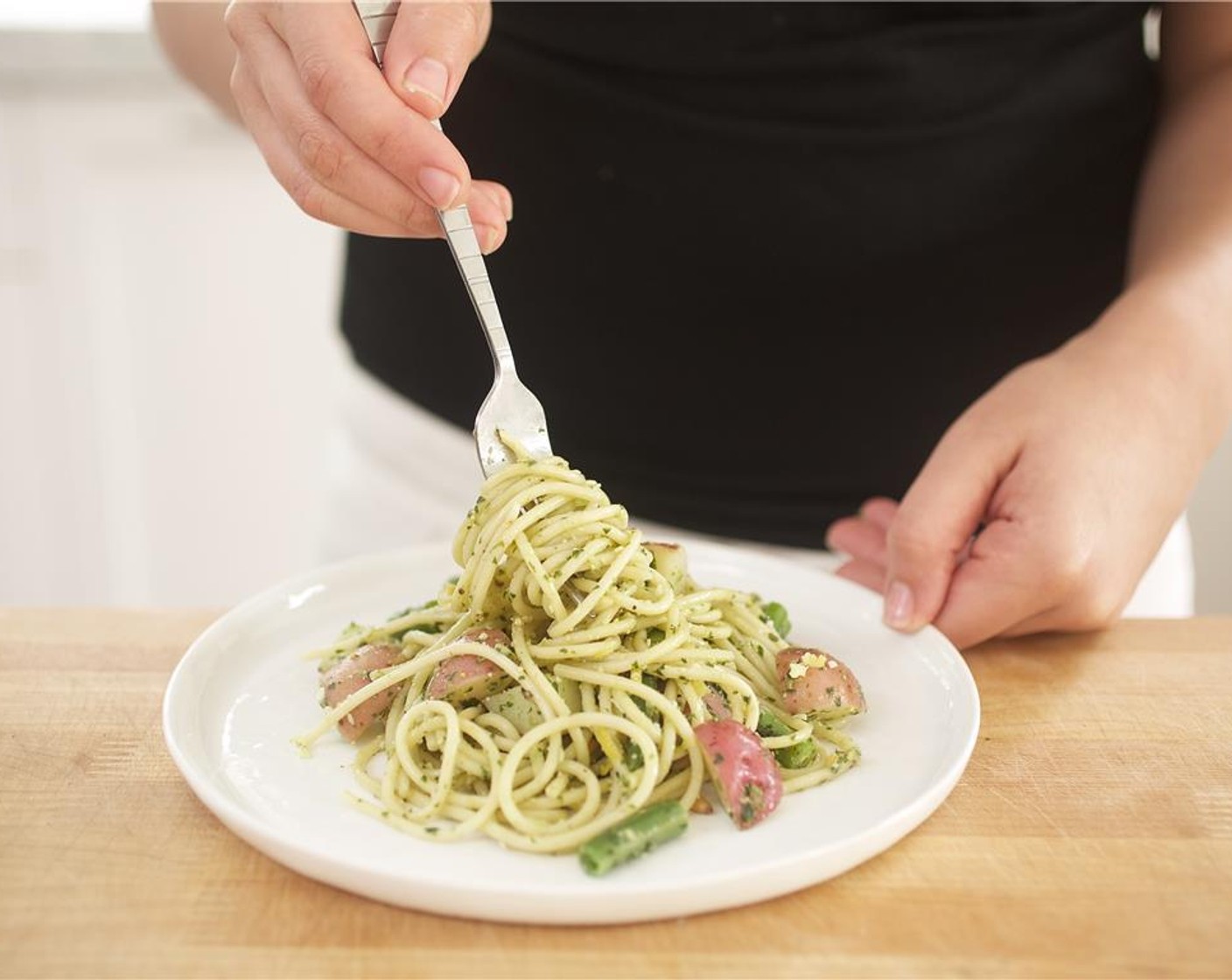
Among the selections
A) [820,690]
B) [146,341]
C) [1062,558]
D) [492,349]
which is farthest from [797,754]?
[146,341]

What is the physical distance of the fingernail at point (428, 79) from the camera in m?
1.69

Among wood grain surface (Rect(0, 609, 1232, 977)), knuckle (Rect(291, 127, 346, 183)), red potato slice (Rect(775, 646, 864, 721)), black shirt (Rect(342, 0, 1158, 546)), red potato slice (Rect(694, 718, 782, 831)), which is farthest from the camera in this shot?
black shirt (Rect(342, 0, 1158, 546))

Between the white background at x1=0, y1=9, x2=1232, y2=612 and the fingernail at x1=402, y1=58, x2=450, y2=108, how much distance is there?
121 inches

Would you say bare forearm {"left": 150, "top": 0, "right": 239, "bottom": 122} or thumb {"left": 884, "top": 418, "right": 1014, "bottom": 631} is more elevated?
bare forearm {"left": 150, "top": 0, "right": 239, "bottom": 122}

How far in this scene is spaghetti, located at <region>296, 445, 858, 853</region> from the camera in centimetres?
169

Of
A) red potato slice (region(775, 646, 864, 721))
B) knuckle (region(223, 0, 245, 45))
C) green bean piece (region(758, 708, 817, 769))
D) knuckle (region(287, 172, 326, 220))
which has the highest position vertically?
knuckle (region(223, 0, 245, 45))

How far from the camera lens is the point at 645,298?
2.67 m

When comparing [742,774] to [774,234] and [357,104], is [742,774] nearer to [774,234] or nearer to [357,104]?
[357,104]

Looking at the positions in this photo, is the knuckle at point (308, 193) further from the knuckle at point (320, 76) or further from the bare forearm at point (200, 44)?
the bare forearm at point (200, 44)

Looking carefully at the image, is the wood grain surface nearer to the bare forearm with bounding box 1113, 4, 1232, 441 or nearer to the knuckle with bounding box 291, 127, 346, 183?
the bare forearm with bounding box 1113, 4, 1232, 441

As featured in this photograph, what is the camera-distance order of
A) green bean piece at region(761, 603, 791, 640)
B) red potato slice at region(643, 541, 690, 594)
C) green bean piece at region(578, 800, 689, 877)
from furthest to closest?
green bean piece at region(761, 603, 791, 640) → red potato slice at region(643, 541, 690, 594) → green bean piece at region(578, 800, 689, 877)

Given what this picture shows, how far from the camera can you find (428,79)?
5.57ft

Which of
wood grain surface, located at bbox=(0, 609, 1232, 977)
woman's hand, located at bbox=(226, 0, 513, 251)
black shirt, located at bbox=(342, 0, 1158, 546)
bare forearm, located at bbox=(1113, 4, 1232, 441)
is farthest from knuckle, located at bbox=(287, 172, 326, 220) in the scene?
bare forearm, located at bbox=(1113, 4, 1232, 441)

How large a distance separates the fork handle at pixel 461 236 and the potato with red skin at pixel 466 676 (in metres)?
0.40
